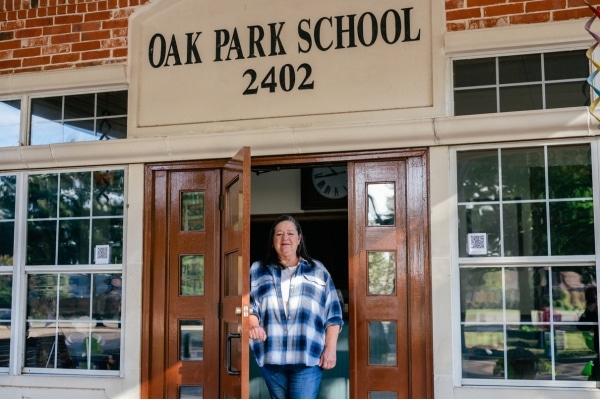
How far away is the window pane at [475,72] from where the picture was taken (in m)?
5.16

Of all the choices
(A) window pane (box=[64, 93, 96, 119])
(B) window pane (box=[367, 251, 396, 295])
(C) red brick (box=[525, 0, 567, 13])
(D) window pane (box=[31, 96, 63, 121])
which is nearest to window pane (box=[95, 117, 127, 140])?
(A) window pane (box=[64, 93, 96, 119])

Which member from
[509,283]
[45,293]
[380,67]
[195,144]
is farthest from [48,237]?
[509,283]

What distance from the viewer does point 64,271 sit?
5898mm

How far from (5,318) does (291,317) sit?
242cm

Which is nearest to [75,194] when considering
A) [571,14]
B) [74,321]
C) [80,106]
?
[80,106]

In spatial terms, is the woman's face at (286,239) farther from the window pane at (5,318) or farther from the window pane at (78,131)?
the window pane at (5,318)

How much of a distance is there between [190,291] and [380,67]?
204 cm

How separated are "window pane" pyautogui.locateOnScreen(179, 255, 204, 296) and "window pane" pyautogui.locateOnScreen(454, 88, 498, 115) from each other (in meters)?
2.06

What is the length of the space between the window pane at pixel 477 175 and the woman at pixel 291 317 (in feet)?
3.45

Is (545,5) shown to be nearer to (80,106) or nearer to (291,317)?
(291,317)

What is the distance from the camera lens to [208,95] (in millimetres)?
5688

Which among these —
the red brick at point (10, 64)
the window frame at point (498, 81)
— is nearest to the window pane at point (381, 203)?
the window frame at point (498, 81)

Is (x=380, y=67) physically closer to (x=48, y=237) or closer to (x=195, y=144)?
(x=195, y=144)

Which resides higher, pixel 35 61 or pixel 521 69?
pixel 35 61
